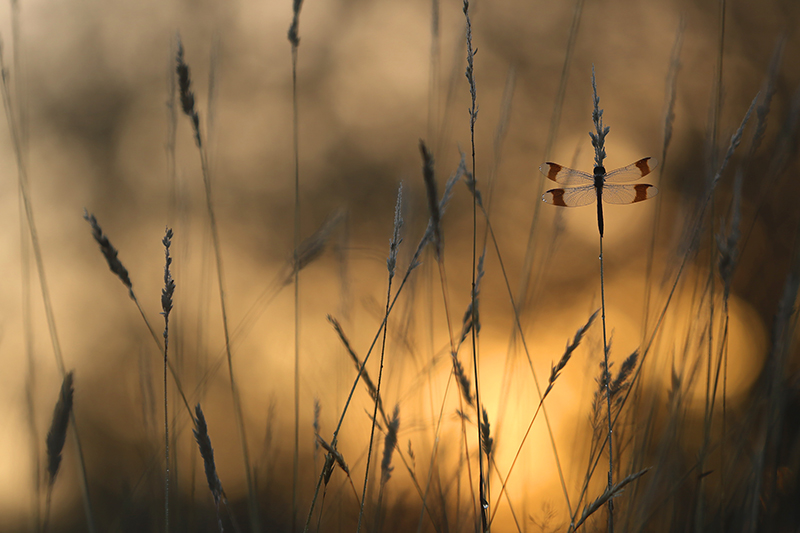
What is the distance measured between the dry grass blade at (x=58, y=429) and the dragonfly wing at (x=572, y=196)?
100 centimetres

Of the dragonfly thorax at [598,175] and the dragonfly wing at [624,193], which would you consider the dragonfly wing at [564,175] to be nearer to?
the dragonfly wing at [624,193]

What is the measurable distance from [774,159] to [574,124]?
3929mm

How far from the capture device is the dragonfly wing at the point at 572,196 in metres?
1.16

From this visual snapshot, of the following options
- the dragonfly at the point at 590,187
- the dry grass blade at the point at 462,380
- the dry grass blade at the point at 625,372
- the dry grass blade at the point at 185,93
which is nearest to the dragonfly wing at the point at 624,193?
the dragonfly at the point at 590,187

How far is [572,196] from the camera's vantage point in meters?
1.18

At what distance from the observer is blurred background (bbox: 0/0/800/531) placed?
1.58m

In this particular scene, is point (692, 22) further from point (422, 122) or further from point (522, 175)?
point (422, 122)

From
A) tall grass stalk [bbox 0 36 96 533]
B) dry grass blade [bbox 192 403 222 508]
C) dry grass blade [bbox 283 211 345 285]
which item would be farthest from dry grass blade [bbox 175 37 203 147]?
dry grass blade [bbox 192 403 222 508]

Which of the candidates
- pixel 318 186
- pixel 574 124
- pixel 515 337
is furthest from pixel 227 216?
pixel 515 337

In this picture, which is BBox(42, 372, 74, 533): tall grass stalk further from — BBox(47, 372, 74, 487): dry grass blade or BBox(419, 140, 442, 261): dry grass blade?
BBox(419, 140, 442, 261): dry grass blade

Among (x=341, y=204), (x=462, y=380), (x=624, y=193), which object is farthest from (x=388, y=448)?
(x=341, y=204)

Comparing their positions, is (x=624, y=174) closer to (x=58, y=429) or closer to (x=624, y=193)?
(x=624, y=193)

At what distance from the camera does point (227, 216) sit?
585cm

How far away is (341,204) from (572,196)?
2.82m
